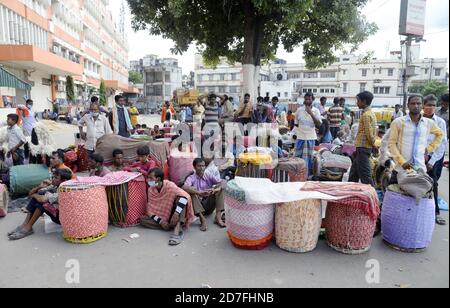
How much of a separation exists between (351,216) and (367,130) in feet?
5.35

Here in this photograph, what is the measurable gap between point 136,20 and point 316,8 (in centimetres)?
628

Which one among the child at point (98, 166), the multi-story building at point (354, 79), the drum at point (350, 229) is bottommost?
the drum at point (350, 229)

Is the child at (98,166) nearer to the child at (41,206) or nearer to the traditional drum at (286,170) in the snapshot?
the child at (41,206)

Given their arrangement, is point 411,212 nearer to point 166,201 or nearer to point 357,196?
point 357,196

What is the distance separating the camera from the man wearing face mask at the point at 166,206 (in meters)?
4.25

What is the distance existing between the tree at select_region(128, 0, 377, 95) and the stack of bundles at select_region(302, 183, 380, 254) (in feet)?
21.8

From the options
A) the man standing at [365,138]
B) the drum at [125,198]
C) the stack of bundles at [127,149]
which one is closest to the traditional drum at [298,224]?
the man standing at [365,138]

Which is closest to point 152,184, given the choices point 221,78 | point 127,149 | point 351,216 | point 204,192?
point 204,192

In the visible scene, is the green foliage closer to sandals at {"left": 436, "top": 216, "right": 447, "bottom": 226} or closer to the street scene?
the street scene

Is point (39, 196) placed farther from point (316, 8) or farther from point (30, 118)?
point (316, 8)

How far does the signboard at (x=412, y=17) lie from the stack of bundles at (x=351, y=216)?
11.6 m

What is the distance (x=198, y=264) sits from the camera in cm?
346

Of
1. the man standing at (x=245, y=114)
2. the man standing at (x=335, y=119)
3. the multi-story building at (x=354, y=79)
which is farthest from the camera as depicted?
the multi-story building at (x=354, y=79)

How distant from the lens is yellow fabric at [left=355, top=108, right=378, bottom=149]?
4.63m
